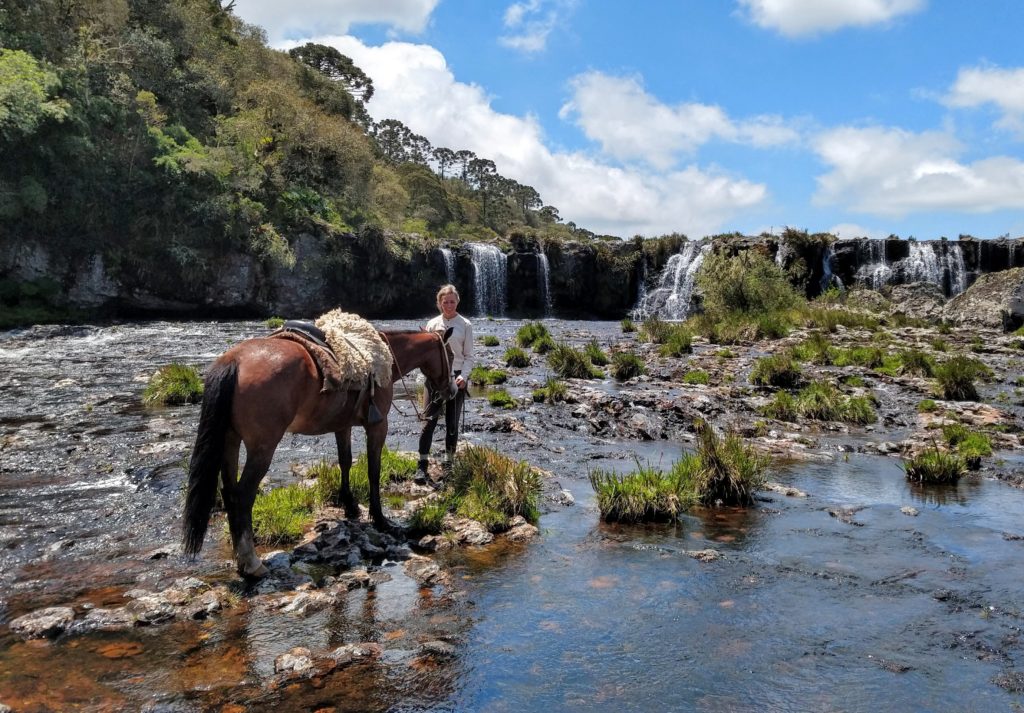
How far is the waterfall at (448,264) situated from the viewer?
44016 mm

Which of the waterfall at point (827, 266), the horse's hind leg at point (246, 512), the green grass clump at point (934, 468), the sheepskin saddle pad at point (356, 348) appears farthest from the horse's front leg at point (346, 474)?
the waterfall at point (827, 266)

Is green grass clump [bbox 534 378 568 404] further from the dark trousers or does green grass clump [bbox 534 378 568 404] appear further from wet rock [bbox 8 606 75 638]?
wet rock [bbox 8 606 75 638]

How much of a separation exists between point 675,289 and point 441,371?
35.8 meters

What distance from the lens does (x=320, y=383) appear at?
22.3 feet

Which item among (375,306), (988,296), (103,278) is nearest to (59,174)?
(103,278)

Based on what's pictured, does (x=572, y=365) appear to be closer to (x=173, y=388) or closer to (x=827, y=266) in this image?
(x=173, y=388)

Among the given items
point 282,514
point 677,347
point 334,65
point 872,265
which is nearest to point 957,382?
point 677,347

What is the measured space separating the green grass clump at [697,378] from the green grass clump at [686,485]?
8.13m

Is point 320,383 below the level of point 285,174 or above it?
below

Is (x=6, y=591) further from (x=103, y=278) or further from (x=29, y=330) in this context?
(x=103, y=278)

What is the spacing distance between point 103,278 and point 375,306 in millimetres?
15134

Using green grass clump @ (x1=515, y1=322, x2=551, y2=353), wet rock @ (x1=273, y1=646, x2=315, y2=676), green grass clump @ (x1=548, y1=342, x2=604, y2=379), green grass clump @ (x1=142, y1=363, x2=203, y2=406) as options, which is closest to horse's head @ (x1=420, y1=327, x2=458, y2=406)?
wet rock @ (x1=273, y1=646, x2=315, y2=676)

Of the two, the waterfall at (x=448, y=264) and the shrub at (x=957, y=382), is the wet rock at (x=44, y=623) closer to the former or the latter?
the shrub at (x=957, y=382)

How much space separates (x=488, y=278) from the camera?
148 ft
